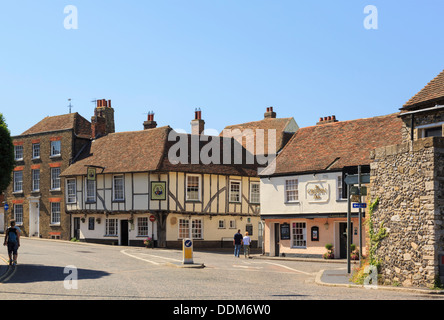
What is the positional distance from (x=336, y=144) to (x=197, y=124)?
1479 centimetres

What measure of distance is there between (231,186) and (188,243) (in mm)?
20671

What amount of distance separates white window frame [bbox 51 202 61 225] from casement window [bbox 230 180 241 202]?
43.6 feet

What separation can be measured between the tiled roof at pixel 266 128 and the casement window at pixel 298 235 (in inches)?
497

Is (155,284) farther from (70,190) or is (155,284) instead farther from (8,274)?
(70,190)

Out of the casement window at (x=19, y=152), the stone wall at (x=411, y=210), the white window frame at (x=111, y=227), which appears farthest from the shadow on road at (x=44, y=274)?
the casement window at (x=19, y=152)

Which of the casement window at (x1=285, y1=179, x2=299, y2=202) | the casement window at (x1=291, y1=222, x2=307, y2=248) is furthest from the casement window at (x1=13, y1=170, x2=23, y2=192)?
the casement window at (x1=291, y1=222, x2=307, y2=248)

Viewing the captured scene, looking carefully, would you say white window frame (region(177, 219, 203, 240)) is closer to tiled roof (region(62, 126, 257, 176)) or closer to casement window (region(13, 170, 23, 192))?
tiled roof (region(62, 126, 257, 176))

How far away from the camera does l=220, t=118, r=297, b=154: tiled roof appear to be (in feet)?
158

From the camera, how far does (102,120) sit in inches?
1918

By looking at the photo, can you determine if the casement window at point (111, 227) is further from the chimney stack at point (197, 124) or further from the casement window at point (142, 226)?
the chimney stack at point (197, 124)
